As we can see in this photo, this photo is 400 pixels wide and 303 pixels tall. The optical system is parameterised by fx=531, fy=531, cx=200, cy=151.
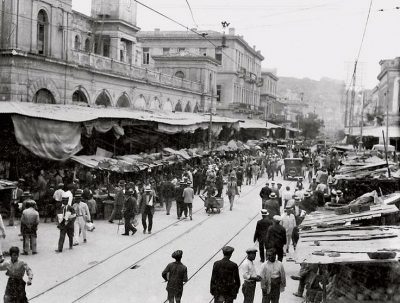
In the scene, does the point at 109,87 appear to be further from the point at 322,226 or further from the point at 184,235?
the point at 322,226

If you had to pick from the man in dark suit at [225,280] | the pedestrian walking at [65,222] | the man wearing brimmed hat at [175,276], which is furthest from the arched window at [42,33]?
the man in dark suit at [225,280]

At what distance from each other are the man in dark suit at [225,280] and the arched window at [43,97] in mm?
19186

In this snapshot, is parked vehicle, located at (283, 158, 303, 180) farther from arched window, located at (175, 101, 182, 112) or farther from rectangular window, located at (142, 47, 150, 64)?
rectangular window, located at (142, 47, 150, 64)

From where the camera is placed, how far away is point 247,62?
7731 centimetres

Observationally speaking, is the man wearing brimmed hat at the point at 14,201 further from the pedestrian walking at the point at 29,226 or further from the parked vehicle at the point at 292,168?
the parked vehicle at the point at 292,168

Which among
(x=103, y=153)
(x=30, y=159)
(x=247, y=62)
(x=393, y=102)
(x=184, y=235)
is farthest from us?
(x=247, y=62)

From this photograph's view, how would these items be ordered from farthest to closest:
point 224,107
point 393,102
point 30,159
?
point 224,107 < point 393,102 < point 30,159

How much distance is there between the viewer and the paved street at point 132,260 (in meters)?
10.5

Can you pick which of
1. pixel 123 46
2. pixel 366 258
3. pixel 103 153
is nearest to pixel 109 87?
pixel 123 46

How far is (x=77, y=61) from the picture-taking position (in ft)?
97.0

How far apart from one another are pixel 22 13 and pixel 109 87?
1045 centimetres

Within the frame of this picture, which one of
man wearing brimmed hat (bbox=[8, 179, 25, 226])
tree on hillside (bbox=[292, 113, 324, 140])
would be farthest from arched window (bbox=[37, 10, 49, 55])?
tree on hillside (bbox=[292, 113, 324, 140])

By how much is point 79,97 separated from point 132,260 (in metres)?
19.5

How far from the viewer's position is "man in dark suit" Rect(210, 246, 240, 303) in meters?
8.61
